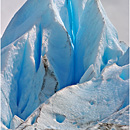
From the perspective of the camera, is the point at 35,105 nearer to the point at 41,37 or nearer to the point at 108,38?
the point at 41,37

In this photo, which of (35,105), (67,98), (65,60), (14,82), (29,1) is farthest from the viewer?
(29,1)

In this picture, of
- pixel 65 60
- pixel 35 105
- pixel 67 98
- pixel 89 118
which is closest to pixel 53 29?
pixel 65 60

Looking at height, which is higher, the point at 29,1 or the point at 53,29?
the point at 29,1

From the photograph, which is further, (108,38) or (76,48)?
(76,48)

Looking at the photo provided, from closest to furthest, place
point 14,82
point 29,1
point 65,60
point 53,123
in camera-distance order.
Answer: point 53,123, point 14,82, point 65,60, point 29,1

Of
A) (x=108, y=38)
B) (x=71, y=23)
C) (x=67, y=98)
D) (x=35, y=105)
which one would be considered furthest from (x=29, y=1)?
(x=67, y=98)

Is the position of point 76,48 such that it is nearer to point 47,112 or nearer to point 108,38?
point 108,38

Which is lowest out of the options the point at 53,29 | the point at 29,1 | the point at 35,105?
the point at 35,105
